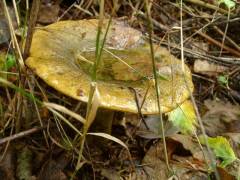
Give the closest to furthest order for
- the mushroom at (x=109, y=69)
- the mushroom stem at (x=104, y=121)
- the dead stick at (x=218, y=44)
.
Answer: the mushroom at (x=109, y=69) → the mushroom stem at (x=104, y=121) → the dead stick at (x=218, y=44)

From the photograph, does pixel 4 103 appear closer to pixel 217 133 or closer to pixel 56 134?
pixel 56 134

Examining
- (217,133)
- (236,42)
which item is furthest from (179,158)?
(236,42)

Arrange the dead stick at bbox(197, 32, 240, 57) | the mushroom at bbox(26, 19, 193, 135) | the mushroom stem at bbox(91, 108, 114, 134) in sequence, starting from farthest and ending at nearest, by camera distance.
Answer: the dead stick at bbox(197, 32, 240, 57) < the mushroom stem at bbox(91, 108, 114, 134) < the mushroom at bbox(26, 19, 193, 135)

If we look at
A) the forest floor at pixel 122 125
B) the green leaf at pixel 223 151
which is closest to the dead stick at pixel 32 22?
the forest floor at pixel 122 125

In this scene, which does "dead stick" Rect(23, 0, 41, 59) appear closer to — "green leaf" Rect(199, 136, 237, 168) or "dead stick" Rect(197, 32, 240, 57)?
"green leaf" Rect(199, 136, 237, 168)

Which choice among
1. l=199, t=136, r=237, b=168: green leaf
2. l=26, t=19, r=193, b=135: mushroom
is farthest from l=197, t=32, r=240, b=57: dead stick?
l=199, t=136, r=237, b=168: green leaf

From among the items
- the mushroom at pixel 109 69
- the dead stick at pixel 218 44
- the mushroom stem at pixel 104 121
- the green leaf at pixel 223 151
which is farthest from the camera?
the dead stick at pixel 218 44

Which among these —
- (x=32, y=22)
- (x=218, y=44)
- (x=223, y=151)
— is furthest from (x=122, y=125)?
(x=218, y=44)

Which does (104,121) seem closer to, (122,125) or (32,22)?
(122,125)

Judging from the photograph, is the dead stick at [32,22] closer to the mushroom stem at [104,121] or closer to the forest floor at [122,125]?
the forest floor at [122,125]
